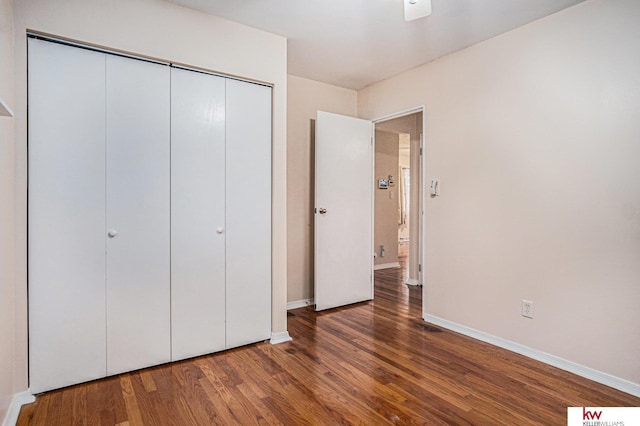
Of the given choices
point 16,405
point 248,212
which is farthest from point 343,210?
point 16,405

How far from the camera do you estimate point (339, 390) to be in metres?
2.17

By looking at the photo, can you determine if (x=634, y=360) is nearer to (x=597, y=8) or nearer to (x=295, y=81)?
(x=597, y=8)

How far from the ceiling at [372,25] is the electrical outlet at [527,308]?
2134 mm

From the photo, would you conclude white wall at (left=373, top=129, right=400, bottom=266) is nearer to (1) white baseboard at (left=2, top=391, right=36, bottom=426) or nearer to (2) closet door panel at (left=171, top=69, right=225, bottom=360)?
(2) closet door panel at (left=171, top=69, right=225, bottom=360)

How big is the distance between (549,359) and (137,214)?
312 centimetres

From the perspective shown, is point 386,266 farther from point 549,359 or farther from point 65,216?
point 65,216

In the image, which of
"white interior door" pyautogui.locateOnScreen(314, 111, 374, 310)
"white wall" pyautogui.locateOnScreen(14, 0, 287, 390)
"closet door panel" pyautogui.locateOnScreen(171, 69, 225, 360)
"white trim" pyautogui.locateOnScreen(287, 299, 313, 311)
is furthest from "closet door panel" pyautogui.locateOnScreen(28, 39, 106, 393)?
"white interior door" pyautogui.locateOnScreen(314, 111, 374, 310)

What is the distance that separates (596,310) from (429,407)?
1.35 metres

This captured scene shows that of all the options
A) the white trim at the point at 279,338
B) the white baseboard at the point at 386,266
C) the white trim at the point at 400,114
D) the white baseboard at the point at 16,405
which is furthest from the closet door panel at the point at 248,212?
the white baseboard at the point at 386,266

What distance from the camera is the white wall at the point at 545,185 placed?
2.23 meters

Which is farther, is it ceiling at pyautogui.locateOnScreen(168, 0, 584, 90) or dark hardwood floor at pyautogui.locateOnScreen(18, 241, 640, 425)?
ceiling at pyautogui.locateOnScreen(168, 0, 584, 90)

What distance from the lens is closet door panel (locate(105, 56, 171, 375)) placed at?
2309 millimetres

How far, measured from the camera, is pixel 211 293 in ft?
8.83

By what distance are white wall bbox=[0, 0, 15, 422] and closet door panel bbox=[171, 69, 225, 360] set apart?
0.87 metres
